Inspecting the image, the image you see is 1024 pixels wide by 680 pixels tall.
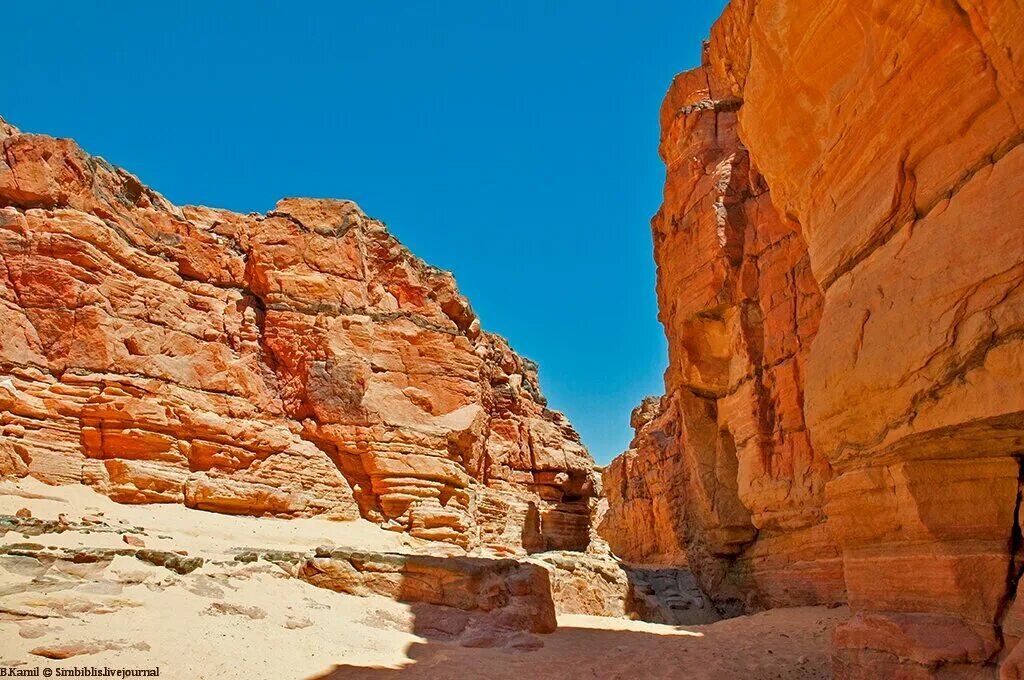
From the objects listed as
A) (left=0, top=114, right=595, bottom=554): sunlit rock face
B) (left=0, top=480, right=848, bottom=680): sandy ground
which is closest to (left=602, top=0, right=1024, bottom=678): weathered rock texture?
(left=0, top=480, right=848, bottom=680): sandy ground

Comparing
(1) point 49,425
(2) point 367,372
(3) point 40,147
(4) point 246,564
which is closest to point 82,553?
(4) point 246,564

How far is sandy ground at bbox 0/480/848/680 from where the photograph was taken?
805cm

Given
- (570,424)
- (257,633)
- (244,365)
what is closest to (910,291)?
(257,633)

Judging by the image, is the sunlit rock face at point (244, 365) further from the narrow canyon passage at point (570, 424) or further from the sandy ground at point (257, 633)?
the sandy ground at point (257, 633)

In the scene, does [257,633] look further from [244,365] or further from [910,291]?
[244,365]

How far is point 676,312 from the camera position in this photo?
22.3 meters

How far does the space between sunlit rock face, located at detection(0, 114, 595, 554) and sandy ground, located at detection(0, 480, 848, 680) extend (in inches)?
95.5

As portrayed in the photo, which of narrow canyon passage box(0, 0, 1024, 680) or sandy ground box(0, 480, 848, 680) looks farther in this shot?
sandy ground box(0, 480, 848, 680)

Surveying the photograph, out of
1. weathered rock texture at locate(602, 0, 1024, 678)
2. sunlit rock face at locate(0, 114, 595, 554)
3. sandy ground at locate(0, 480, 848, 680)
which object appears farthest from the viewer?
sunlit rock face at locate(0, 114, 595, 554)

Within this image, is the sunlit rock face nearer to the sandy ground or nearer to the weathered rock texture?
the sandy ground

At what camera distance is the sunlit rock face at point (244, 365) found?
52.3ft

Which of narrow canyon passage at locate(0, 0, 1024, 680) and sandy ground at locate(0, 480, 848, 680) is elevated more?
narrow canyon passage at locate(0, 0, 1024, 680)

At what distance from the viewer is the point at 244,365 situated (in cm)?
1930

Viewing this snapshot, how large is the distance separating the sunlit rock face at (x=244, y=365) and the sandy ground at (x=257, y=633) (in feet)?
7.96
